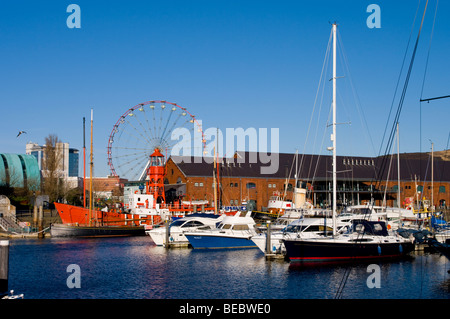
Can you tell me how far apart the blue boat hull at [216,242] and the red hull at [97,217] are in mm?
21469

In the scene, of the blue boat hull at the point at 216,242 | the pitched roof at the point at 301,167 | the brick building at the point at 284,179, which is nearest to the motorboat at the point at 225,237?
the blue boat hull at the point at 216,242

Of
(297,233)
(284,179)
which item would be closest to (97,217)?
(297,233)

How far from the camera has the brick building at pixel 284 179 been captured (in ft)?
284

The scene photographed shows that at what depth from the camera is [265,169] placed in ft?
302

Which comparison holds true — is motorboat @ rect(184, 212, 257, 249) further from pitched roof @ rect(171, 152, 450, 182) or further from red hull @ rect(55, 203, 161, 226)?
pitched roof @ rect(171, 152, 450, 182)

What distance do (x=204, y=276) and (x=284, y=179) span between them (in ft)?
197

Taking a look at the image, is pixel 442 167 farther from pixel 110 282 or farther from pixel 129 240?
pixel 110 282

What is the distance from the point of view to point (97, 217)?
215 feet

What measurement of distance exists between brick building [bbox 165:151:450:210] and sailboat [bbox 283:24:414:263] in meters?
42.8

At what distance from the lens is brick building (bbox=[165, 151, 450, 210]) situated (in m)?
86.7

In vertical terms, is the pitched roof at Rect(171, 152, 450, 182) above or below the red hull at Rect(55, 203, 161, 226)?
above

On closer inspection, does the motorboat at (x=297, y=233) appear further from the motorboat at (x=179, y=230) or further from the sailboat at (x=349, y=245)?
the motorboat at (x=179, y=230)

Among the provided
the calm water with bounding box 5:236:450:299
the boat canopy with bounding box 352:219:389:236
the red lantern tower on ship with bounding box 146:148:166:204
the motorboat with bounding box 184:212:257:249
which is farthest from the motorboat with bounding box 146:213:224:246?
the red lantern tower on ship with bounding box 146:148:166:204
